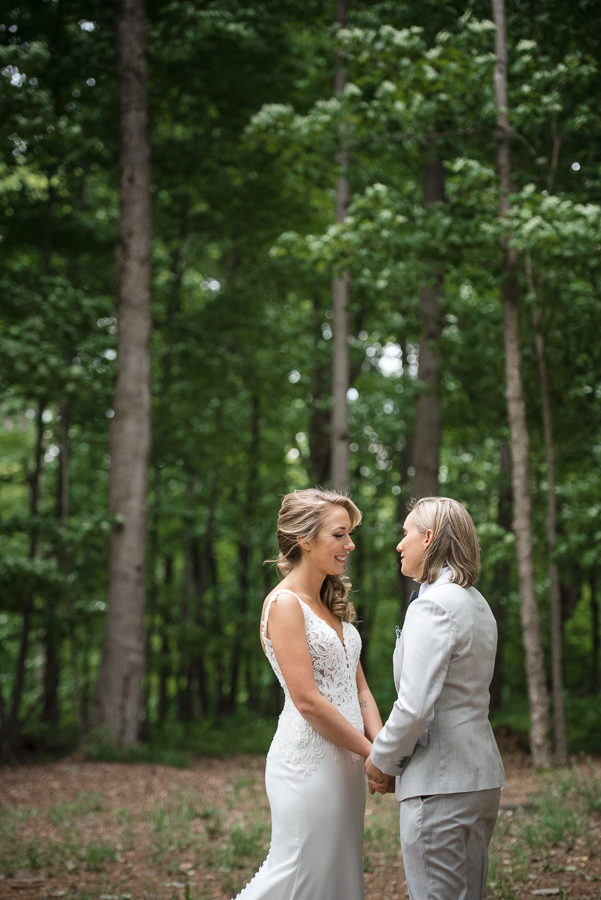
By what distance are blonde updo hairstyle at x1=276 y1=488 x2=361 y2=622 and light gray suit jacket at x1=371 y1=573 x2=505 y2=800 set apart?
2.25 feet

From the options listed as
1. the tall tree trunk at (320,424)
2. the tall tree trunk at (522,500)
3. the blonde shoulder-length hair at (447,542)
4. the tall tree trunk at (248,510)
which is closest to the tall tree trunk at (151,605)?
the tall tree trunk at (248,510)

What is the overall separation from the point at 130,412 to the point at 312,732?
25.1 feet

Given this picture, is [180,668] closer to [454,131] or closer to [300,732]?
[454,131]

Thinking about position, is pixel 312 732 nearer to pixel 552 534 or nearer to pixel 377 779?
pixel 377 779

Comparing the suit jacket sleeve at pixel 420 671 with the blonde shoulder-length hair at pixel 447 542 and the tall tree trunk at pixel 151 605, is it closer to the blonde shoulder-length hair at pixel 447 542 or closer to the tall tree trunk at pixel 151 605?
the blonde shoulder-length hair at pixel 447 542

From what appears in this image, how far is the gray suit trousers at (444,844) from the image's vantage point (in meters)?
2.42

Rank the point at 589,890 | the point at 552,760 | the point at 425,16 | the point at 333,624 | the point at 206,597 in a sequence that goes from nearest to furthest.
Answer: the point at 333,624 < the point at 589,890 < the point at 552,760 < the point at 425,16 < the point at 206,597

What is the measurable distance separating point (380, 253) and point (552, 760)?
19.2ft

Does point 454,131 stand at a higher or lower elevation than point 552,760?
higher

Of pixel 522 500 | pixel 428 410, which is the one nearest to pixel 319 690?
pixel 522 500

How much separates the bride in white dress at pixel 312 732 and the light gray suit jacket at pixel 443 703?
1.38ft

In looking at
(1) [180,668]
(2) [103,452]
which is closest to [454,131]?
(2) [103,452]

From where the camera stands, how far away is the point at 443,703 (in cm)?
249

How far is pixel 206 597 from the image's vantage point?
65.0 feet
